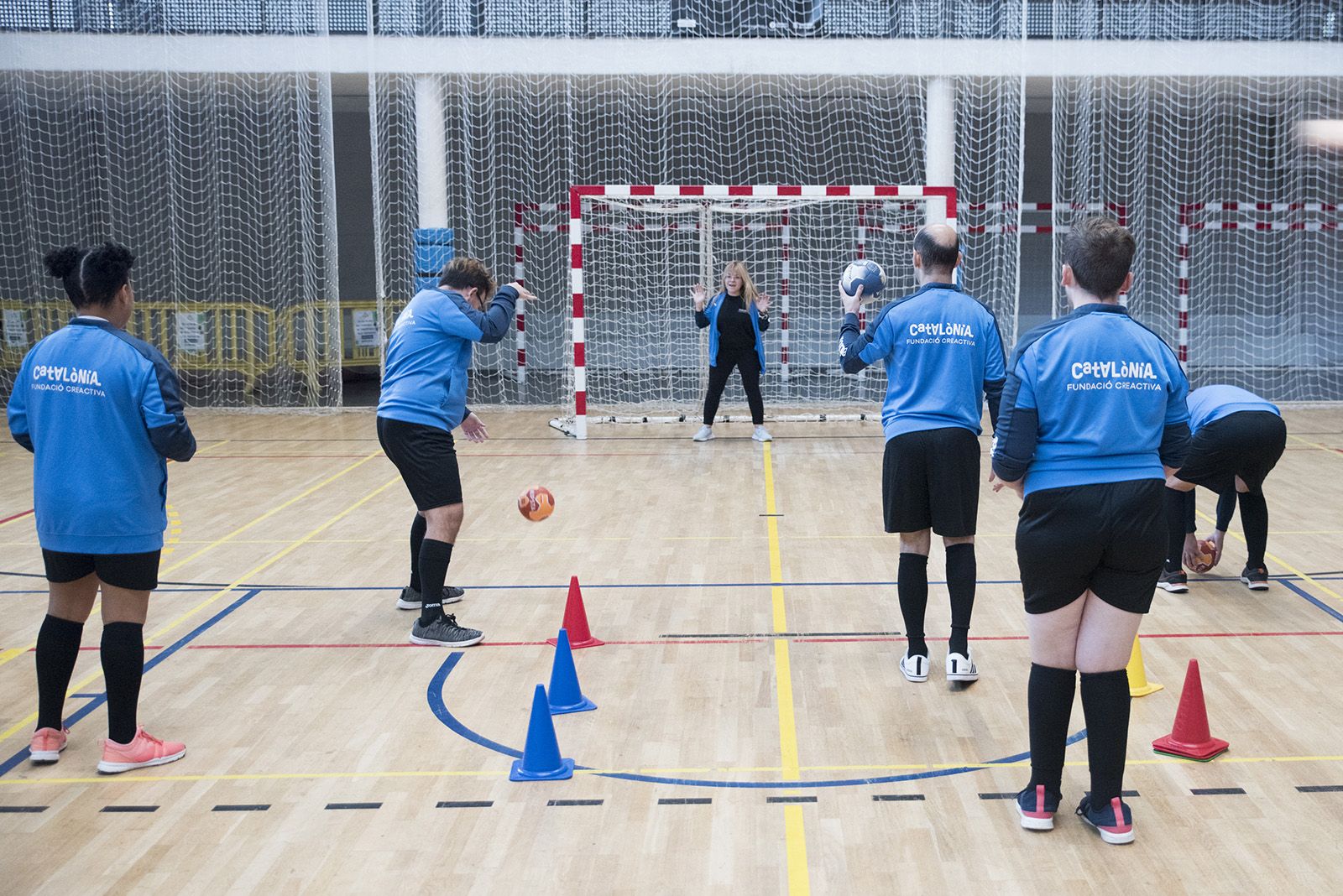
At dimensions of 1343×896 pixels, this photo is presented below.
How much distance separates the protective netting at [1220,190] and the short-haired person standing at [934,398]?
983cm

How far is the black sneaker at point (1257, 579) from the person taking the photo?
613 centimetres

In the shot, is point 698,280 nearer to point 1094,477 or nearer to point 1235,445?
point 1235,445

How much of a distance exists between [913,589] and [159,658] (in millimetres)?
3153

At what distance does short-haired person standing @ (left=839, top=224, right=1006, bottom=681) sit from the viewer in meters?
4.50

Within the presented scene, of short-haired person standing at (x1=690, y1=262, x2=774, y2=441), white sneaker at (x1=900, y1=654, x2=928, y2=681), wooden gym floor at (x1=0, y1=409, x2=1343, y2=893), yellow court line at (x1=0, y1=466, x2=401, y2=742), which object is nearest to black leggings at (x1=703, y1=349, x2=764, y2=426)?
short-haired person standing at (x1=690, y1=262, x2=774, y2=441)

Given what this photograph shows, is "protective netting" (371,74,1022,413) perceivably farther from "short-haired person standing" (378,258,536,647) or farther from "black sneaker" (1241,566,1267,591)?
"short-haired person standing" (378,258,536,647)

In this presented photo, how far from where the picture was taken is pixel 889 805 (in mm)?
3693

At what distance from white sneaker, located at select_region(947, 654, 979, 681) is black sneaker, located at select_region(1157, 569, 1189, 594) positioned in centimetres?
182

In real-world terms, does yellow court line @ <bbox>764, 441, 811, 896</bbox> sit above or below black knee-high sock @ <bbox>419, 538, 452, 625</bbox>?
below

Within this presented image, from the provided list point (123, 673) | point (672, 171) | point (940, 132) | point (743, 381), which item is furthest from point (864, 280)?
point (672, 171)

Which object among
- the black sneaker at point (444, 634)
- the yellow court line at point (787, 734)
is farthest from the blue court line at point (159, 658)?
the yellow court line at point (787, 734)

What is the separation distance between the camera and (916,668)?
4844 mm

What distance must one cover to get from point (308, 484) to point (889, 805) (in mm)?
6992

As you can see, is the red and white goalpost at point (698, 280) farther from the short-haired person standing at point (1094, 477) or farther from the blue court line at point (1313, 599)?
the short-haired person standing at point (1094, 477)
